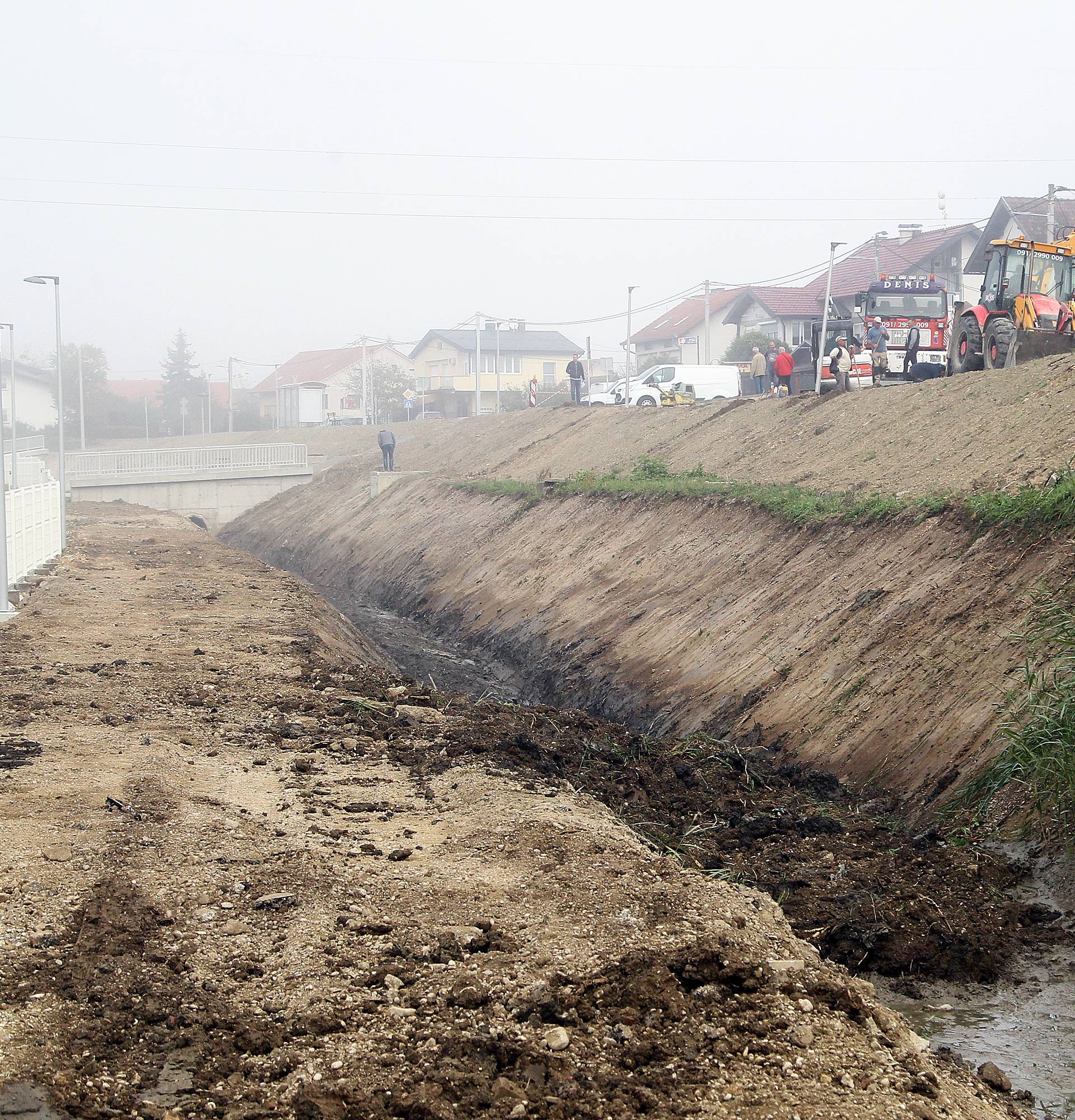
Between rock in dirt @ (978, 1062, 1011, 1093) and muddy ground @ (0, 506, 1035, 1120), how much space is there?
0.17m

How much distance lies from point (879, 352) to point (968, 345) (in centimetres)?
521

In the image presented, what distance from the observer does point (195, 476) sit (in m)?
48.4

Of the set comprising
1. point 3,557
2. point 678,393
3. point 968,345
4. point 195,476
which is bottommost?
point 3,557

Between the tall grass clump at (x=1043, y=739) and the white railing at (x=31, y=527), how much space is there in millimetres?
15764

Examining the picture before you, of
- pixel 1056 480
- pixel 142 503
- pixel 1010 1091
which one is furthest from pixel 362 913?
pixel 142 503

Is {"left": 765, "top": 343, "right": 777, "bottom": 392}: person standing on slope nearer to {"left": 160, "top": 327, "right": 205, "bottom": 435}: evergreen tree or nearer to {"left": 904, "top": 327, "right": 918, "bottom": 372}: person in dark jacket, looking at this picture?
{"left": 904, "top": 327, "right": 918, "bottom": 372}: person in dark jacket

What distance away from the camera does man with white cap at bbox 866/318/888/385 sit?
1195 inches

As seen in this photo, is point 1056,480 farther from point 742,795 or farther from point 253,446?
point 253,446

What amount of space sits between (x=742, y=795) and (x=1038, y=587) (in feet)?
11.2

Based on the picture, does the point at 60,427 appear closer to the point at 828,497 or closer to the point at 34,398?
the point at 828,497

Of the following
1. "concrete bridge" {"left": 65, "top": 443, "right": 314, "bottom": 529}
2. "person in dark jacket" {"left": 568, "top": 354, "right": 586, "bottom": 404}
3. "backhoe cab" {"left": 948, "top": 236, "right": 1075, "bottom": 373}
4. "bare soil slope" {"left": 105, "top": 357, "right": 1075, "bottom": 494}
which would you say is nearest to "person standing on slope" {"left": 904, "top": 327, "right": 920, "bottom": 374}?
"backhoe cab" {"left": 948, "top": 236, "right": 1075, "bottom": 373}

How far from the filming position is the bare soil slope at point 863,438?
621 inches

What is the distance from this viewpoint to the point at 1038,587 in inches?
427

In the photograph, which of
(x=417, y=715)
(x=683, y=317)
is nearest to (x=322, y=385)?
(x=683, y=317)
